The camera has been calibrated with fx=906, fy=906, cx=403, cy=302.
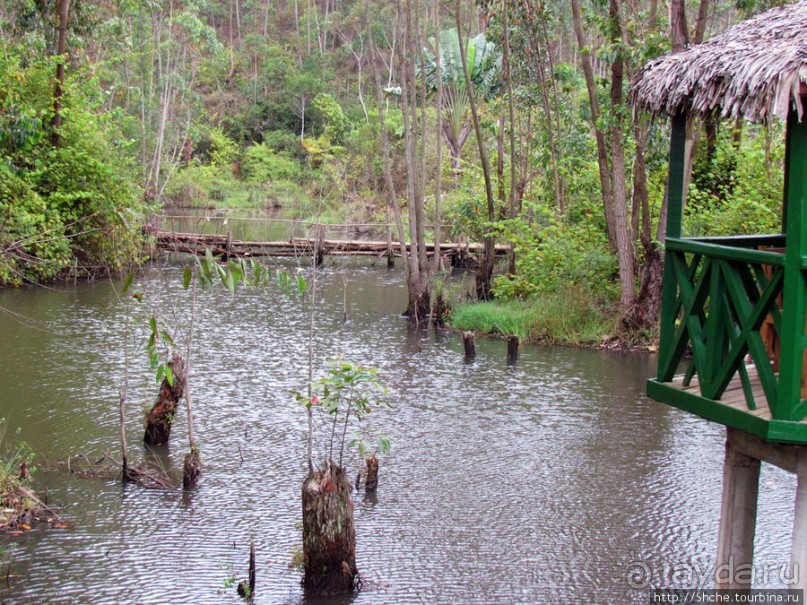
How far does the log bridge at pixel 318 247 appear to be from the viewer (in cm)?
2420

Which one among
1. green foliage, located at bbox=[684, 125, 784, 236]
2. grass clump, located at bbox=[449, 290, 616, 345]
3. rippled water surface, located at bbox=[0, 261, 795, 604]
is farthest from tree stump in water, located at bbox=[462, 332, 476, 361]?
green foliage, located at bbox=[684, 125, 784, 236]

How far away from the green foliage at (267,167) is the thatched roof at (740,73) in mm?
37837

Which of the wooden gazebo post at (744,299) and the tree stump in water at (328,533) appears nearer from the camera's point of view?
the wooden gazebo post at (744,299)

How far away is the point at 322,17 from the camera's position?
55.0m

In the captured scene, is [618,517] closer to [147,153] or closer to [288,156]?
[147,153]

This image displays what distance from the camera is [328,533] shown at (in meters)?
6.06

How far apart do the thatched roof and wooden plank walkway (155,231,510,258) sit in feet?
58.6

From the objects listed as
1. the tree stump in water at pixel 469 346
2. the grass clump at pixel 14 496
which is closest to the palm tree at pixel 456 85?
the tree stump in water at pixel 469 346

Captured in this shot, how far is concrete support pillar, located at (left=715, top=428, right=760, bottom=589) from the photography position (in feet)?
17.1

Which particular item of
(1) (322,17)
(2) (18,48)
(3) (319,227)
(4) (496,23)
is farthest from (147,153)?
(1) (322,17)

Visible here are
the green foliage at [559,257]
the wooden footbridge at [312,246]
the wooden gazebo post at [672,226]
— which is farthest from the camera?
the wooden footbridge at [312,246]

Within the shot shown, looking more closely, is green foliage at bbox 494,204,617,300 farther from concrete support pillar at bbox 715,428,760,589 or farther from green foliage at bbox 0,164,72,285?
concrete support pillar at bbox 715,428,760,589

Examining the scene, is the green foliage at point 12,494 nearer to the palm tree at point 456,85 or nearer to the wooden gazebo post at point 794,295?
the wooden gazebo post at point 794,295

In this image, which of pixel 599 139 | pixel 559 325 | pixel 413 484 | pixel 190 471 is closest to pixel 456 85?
pixel 599 139
